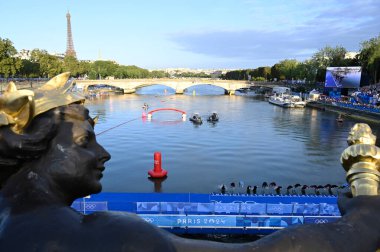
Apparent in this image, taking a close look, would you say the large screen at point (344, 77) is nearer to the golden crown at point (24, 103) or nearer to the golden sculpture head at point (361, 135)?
the golden sculpture head at point (361, 135)

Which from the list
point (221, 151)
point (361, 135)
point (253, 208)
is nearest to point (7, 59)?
point (221, 151)

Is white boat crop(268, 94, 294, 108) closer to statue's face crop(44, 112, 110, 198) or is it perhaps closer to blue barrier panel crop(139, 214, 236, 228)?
blue barrier panel crop(139, 214, 236, 228)

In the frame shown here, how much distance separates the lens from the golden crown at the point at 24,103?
1.68m

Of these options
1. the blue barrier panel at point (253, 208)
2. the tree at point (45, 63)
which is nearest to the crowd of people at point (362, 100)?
the blue barrier panel at point (253, 208)

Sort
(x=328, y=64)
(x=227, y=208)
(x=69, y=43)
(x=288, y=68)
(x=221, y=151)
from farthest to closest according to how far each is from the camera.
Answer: (x=69, y=43)
(x=288, y=68)
(x=328, y=64)
(x=221, y=151)
(x=227, y=208)

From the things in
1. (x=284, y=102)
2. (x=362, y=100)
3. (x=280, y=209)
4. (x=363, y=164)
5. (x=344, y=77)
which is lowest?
(x=284, y=102)

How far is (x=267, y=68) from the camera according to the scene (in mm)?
131625

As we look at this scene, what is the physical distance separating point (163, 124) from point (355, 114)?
28.3m

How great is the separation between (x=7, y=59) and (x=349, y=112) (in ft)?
192

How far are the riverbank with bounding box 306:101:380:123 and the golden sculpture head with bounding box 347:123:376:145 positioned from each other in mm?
47405

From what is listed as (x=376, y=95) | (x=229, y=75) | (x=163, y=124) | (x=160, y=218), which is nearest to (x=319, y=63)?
(x=376, y=95)

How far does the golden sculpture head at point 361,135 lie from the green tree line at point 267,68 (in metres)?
31.3

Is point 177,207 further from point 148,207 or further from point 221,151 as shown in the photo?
point 221,151

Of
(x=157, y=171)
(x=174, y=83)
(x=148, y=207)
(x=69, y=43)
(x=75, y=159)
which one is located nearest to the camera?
(x=75, y=159)
